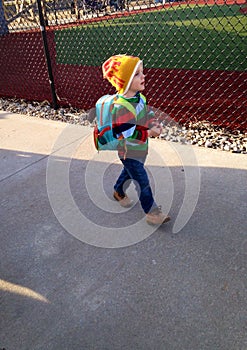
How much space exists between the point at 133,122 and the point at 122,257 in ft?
2.81

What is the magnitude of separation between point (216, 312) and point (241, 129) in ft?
8.00

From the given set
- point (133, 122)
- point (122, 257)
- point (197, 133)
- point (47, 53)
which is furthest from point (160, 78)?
point (122, 257)

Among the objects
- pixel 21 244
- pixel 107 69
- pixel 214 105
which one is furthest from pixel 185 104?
pixel 21 244

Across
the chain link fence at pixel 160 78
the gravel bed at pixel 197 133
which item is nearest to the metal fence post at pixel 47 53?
the chain link fence at pixel 160 78

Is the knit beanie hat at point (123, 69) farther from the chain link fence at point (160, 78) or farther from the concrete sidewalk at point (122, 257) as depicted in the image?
the chain link fence at point (160, 78)

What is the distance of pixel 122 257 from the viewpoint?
6.89 ft

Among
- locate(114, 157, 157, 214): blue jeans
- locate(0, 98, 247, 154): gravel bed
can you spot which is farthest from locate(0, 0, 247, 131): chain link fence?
locate(114, 157, 157, 214): blue jeans

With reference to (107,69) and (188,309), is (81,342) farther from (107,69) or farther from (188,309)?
(107,69)

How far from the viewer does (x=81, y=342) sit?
1579 mm

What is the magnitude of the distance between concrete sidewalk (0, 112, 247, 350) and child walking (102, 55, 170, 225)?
29cm

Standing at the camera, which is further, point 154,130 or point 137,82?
→ point 154,130

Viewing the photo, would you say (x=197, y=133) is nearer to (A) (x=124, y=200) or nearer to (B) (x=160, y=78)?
(A) (x=124, y=200)

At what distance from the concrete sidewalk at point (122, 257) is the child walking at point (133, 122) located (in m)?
0.29

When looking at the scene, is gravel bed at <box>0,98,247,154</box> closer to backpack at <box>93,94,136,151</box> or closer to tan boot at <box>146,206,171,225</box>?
tan boot at <box>146,206,171,225</box>
